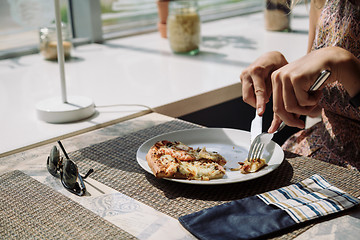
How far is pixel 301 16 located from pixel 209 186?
2.16 m

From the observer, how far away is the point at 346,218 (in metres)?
0.75

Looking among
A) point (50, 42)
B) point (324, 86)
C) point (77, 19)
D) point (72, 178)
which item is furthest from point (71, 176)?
point (77, 19)

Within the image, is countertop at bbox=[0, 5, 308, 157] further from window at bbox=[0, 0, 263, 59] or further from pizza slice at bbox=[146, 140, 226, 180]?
pizza slice at bbox=[146, 140, 226, 180]

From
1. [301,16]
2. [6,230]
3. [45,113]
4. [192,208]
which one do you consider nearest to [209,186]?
[192,208]

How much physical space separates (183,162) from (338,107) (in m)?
0.46

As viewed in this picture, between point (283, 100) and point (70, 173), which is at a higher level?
point (283, 100)

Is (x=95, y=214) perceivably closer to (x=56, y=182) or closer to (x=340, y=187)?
(x=56, y=182)

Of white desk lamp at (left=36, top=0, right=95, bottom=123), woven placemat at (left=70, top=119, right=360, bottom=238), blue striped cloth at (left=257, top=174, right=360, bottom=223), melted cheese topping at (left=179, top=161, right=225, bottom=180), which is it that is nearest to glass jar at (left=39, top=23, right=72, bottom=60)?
white desk lamp at (left=36, top=0, right=95, bottom=123)

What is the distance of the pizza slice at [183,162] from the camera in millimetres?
→ 848

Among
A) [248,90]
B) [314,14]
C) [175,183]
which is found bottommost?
[175,183]

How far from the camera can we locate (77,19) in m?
A: 2.19

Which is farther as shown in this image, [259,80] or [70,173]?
[259,80]

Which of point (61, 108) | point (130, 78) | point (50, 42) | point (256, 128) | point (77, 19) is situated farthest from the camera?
point (77, 19)

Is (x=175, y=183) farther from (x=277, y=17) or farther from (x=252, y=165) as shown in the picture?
(x=277, y=17)
